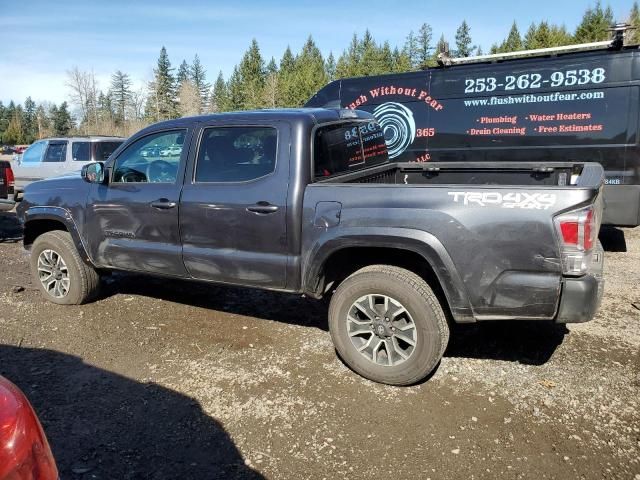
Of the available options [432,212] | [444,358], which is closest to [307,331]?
[444,358]

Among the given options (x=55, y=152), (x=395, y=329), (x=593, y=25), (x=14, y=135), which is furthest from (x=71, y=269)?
(x=14, y=135)

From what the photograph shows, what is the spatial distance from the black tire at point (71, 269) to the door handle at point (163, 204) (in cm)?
127

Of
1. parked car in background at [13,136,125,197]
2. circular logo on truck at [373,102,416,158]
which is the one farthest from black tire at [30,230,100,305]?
parked car in background at [13,136,125,197]

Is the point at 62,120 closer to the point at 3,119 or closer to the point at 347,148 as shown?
the point at 3,119

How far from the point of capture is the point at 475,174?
16.2 ft

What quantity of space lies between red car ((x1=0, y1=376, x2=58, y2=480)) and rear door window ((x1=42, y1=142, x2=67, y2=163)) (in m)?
12.3

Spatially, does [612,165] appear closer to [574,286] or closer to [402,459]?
[574,286]

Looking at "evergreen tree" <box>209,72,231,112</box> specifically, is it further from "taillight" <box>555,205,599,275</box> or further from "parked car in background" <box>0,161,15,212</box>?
"taillight" <box>555,205,599,275</box>

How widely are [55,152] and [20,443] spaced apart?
12.8 m

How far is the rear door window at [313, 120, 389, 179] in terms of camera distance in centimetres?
402

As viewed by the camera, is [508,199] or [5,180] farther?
[5,180]

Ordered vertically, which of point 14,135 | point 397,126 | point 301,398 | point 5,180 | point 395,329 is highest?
point 14,135

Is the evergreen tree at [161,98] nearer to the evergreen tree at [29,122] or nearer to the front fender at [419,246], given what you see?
the evergreen tree at [29,122]

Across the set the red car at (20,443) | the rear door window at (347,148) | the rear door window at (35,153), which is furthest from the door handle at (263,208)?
the rear door window at (35,153)
